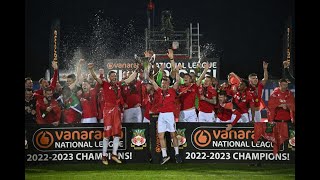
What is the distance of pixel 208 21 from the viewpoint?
30.6ft

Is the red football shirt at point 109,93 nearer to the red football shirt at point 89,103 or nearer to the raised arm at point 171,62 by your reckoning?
the red football shirt at point 89,103

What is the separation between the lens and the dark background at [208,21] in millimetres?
8688

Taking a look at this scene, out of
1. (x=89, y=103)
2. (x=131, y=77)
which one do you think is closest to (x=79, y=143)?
(x=89, y=103)

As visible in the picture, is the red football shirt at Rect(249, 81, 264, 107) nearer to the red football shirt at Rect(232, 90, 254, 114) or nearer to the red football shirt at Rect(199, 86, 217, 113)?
the red football shirt at Rect(232, 90, 254, 114)

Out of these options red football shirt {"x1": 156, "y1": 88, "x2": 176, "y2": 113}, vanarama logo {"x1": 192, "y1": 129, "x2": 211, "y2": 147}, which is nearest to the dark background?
red football shirt {"x1": 156, "y1": 88, "x2": 176, "y2": 113}

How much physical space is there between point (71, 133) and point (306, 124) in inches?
133

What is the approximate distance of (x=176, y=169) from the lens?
8.31 metres

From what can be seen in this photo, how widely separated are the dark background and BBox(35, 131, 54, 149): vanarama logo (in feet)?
2.96

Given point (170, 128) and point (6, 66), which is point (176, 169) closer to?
point (170, 128)

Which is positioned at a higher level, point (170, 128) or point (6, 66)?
point (6, 66)

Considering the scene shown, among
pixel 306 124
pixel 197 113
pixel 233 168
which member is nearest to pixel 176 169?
pixel 233 168

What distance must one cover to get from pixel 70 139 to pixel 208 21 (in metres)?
2.79

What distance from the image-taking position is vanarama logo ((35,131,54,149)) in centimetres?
858

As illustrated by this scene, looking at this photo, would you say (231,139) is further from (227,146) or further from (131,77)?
(131,77)
